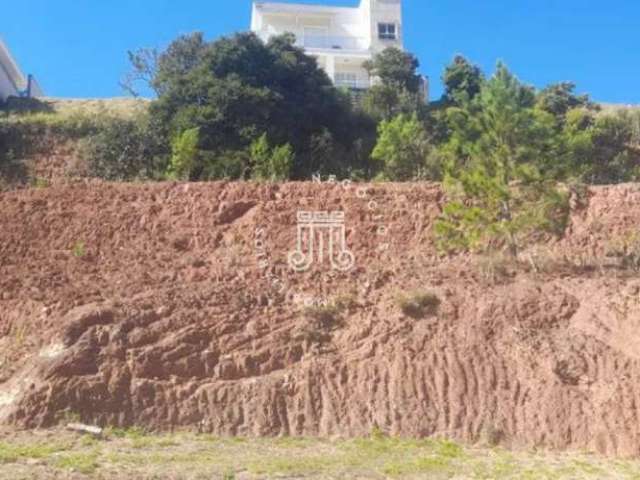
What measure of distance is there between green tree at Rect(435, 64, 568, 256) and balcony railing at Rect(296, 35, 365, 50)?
63.4 ft

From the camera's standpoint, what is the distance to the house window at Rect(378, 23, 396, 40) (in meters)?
32.8

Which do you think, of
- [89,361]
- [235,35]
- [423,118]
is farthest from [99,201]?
[423,118]

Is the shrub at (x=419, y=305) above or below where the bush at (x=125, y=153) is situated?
below

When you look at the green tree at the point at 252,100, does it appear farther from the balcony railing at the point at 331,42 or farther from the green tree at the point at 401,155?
the balcony railing at the point at 331,42

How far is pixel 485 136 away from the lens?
1429cm

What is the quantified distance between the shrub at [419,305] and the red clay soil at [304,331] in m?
0.10

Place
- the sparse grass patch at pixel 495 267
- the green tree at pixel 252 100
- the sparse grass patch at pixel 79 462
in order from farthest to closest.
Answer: the green tree at pixel 252 100, the sparse grass patch at pixel 495 267, the sparse grass patch at pixel 79 462

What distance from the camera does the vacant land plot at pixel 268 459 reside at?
8797mm

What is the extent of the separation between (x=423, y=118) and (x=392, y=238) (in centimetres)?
973

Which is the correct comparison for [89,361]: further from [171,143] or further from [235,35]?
[235,35]

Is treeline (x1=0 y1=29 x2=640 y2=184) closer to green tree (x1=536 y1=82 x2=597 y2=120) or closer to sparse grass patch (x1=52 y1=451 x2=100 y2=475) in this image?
green tree (x1=536 y1=82 x2=597 y2=120)

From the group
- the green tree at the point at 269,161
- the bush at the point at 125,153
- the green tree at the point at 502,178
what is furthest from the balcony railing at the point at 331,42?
the green tree at the point at 502,178

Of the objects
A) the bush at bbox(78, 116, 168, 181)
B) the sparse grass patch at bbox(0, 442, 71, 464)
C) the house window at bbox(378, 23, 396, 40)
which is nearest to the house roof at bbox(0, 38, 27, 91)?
the bush at bbox(78, 116, 168, 181)

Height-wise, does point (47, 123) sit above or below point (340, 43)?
below
